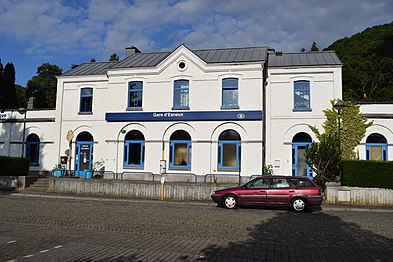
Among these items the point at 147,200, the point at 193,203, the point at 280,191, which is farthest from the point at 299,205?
the point at 147,200

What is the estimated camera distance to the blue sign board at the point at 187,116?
72.6ft

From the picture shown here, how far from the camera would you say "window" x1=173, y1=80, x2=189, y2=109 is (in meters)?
23.7

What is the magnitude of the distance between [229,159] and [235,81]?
5.18 m

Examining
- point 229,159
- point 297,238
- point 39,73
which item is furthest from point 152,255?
point 39,73

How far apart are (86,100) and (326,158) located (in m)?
18.3

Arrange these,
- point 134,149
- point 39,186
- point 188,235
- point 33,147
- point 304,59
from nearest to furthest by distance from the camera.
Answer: point 188,235 → point 39,186 → point 134,149 → point 304,59 → point 33,147

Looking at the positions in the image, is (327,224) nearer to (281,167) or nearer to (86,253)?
(86,253)

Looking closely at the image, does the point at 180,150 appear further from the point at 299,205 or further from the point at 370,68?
the point at 370,68

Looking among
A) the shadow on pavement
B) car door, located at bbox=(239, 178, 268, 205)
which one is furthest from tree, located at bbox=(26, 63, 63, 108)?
the shadow on pavement

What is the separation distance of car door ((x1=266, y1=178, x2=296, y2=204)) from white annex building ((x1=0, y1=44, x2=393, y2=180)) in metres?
6.76

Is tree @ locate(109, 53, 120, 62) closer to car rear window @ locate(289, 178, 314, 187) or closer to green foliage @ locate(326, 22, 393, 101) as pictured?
green foliage @ locate(326, 22, 393, 101)

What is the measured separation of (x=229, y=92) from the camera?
23047 mm

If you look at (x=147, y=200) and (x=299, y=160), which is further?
(x=299, y=160)

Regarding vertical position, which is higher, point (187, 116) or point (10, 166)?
point (187, 116)
